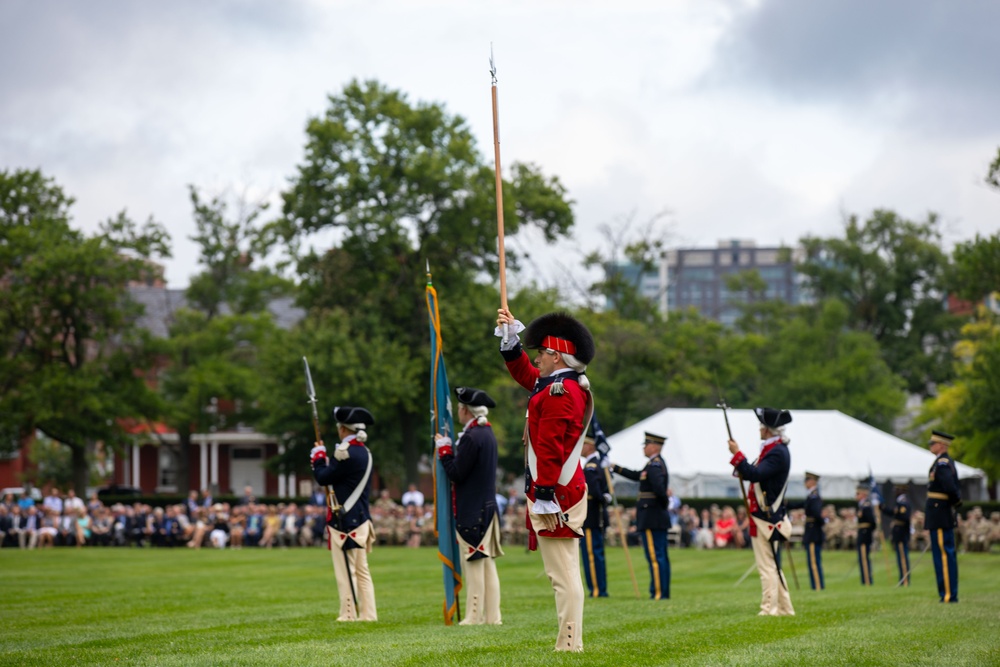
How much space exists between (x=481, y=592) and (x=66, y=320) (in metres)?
36.7

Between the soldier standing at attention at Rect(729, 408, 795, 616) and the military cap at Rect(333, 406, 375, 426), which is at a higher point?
the military cap at Rect(333, 406, 375, 426)

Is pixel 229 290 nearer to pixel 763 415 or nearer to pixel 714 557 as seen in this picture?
pixel 714 557

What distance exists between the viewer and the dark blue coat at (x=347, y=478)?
39.7ft

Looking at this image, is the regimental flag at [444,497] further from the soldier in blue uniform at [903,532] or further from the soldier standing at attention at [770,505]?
the soldier in blue uniform at [903,532]

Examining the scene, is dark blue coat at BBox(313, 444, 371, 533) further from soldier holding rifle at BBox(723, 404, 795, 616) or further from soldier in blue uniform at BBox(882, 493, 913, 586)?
soldier in blue uniform at BBox(882, 493, 913, 586)

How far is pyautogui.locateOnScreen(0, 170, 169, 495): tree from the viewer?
43688 mm

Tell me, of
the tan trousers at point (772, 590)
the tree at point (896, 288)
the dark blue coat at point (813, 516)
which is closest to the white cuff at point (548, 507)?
the tan trousers at point (772, 590)

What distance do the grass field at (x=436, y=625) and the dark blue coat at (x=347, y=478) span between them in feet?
3.21

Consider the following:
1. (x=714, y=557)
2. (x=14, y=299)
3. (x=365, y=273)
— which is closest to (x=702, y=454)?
(x=714, y=557)

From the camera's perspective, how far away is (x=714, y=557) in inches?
1221

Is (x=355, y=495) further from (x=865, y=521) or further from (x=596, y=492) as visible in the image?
(x=865, y=521)

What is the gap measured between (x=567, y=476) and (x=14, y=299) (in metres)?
38.8

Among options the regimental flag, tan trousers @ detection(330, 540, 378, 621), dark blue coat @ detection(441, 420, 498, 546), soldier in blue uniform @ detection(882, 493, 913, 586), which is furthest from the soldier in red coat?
soldier in blue uniform @ detection(882, 493, 913, 586)

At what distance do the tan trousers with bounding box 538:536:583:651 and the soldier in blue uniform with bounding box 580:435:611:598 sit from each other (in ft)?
25.9
